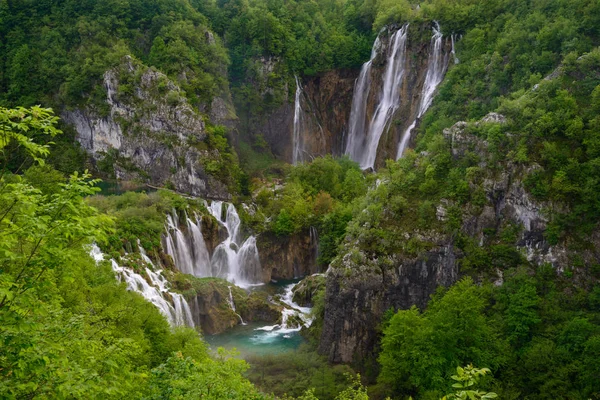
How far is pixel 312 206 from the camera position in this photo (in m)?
41.6

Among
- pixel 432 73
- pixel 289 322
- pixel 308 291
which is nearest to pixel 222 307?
pixel 289 322

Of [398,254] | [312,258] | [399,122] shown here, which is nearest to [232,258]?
[312,258]

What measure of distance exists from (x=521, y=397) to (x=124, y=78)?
41.3 metres

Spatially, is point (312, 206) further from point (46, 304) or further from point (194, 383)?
point (46, 304)

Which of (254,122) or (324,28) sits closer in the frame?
(254,122)

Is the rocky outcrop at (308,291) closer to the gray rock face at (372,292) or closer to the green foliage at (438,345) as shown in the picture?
the gray rock face at (372,292)

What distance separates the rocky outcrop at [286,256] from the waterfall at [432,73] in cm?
1276

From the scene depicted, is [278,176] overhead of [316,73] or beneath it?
beneath

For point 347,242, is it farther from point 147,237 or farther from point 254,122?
point 254,122

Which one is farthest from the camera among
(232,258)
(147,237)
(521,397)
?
(232,258)

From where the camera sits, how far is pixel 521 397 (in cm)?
2230

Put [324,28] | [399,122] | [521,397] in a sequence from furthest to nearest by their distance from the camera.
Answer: [324,28], [399,122], [521,397]

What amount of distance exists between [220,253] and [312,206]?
8.01 metres

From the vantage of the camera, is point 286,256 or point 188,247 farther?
point 286,256
